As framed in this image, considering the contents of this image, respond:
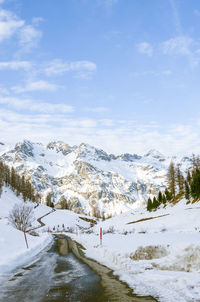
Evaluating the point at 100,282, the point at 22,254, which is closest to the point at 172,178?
the point at 22,254

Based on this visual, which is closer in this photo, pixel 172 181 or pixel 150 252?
pixel 150 252

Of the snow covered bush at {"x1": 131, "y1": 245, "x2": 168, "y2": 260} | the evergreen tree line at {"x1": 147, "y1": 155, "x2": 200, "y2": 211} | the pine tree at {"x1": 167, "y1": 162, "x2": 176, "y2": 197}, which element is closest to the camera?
the snow covered bush at {"x1": 131, "y1": 245, "x2": 168, "y2": 260}

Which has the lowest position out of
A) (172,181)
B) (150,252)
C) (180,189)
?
(150,252)

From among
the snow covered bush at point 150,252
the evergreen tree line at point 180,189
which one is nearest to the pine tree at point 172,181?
the evergreen tree line at point 180,189

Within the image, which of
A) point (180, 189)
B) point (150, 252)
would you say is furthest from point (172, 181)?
point (150, 252)

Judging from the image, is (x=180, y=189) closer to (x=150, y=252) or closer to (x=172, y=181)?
(x=172, y=181)

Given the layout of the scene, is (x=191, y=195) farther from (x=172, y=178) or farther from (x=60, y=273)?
(x=60, y=273)

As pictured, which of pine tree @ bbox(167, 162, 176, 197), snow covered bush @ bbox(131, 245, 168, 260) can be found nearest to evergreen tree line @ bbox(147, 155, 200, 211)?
pine tree @ bbox(167, 162, 176, 197)

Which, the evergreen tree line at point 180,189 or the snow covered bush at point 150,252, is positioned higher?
the evergreen tree line at point 180,189

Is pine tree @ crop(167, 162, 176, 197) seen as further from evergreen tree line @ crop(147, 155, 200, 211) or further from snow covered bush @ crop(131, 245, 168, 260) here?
snow covered bush @ crop(131, 245, 168, 260)

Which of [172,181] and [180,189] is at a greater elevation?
[172,181]

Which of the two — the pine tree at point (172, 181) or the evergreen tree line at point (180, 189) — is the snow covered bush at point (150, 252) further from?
the pine tree at point (172, 181)

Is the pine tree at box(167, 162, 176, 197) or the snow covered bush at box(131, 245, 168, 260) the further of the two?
the pine tree at box(167, 162, 176, 197)

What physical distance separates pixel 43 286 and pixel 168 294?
3.72 meters
